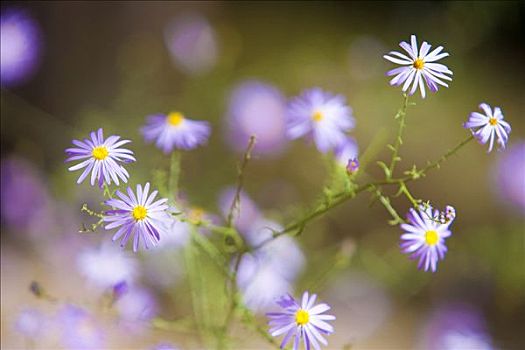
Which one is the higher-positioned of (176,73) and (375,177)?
(176,73)

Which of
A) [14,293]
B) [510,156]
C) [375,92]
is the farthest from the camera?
[375,92]

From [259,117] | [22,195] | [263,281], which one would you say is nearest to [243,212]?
[263,281]

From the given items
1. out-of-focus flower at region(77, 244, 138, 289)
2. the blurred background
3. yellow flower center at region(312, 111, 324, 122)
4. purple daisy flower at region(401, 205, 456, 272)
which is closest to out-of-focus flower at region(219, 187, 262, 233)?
the blurred background

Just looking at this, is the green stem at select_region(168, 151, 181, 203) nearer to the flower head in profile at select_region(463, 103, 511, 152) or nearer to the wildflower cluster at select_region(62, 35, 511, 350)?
the wildflower cluster at select_region(62, 35, 511, 350)

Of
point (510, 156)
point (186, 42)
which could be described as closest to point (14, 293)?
point (186, 42)

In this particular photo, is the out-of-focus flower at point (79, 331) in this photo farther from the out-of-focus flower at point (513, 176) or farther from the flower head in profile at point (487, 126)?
the out-of-focus flower at point (513, 176)

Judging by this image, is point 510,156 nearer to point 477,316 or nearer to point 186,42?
point 477,316
